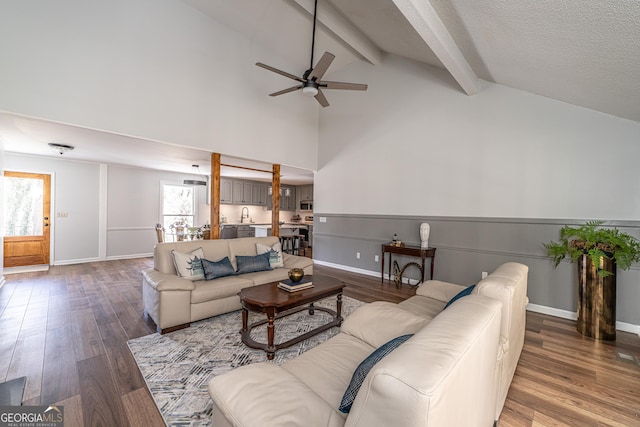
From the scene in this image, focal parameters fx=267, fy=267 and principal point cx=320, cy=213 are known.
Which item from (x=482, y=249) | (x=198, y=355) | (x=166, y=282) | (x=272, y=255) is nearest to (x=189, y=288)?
(x=166, y=282)

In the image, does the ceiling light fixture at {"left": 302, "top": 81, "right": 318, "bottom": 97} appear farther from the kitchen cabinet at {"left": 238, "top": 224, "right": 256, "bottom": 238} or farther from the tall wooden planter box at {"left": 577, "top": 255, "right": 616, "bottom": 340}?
the kitchen cabinet at {"left": 238, "top": 224, "right": 256, "bottom": 238}

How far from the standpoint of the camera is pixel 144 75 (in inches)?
156

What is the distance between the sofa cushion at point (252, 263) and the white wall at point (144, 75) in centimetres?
219

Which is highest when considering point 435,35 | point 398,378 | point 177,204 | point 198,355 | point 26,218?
point 435,35

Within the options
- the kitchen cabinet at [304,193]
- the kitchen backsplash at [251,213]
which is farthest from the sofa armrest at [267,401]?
the kitchen cabinet at [304,193]

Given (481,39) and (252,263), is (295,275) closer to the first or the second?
(252,263)

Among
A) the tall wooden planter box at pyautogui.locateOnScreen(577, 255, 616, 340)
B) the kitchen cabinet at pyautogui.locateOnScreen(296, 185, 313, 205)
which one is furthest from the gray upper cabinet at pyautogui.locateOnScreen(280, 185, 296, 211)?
the tall wooden planter box at pyautogui.locateOnScreen(577, 255, 616, 340)

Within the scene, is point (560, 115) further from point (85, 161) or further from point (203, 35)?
point (85, 161)

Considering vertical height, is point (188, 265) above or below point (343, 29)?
below

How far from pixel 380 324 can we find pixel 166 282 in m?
2.34

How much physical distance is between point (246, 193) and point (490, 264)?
716 cm

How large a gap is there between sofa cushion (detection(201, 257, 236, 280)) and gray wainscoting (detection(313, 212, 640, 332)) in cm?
300

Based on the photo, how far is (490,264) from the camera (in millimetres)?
4195

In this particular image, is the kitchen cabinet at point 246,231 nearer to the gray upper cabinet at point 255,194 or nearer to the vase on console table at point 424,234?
the gray upper cabinet at point 255,194
